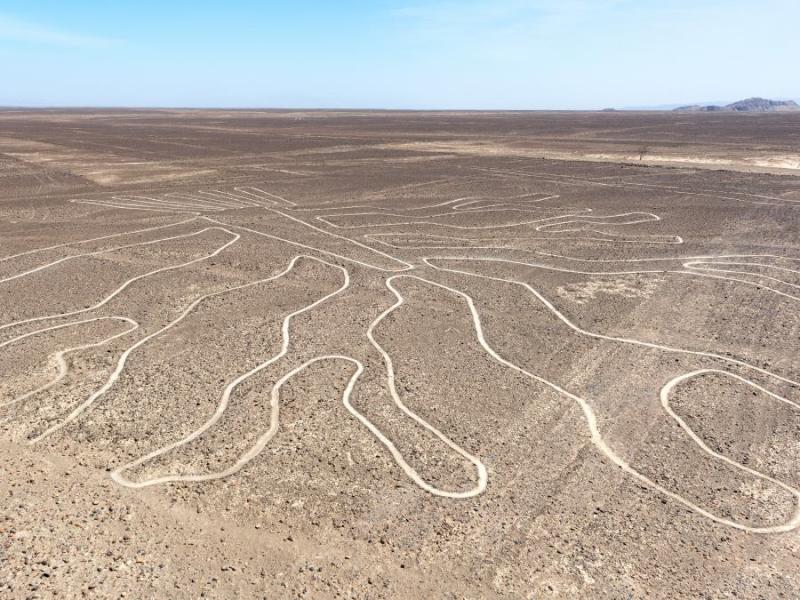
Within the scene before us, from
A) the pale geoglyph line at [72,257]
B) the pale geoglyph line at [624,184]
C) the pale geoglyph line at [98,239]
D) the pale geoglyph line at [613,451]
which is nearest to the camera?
the pale geoglyph line at [613,451]

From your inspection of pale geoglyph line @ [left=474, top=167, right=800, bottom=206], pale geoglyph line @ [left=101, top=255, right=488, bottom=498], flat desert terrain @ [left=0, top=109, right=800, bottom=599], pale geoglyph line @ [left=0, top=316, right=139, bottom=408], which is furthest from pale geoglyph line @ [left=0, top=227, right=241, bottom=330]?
pale geoglyph line @ [left=474, top=167, right=800, bottom=206]

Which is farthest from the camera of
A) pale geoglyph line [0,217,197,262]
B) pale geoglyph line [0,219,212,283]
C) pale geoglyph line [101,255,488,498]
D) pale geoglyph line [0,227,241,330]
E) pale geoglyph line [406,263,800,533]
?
pale geoglyph line [0,217,197,262]

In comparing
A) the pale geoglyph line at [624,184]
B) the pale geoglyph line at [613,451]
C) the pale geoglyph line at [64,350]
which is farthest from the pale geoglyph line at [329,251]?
the pale geoglyph line at [624,184]

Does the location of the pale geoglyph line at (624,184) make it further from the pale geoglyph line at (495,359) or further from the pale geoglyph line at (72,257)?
the pale geoglyph line at (72,257)

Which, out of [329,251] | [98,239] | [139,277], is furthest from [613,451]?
[98,239]

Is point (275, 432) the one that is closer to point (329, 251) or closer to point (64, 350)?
point (64, 350)

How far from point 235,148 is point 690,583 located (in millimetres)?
43249

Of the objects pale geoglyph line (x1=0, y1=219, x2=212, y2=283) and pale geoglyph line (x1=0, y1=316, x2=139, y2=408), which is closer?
pale geoglyph line (x1=0, y1=316, x2=139, y2=408)

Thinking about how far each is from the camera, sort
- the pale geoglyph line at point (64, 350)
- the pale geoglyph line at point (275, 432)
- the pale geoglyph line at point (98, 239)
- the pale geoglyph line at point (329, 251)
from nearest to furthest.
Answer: the pale geoglyph line at point (275, 432) < the pale geoglyph line at point (64, 350) < the pale geoglyph line at point (329, 251) < the pale geoglyph line at point (98, 239)

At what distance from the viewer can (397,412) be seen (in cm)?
708

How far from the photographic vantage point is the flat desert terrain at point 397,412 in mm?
4859

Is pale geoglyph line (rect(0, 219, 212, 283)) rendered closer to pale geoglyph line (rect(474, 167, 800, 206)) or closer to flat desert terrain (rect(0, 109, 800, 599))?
flat desert terrain (rect(0, 109, 800, 599))

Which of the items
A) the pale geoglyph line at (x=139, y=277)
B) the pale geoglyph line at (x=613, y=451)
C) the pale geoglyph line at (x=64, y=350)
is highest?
the pale geoglyph line at (x=139, y=277)

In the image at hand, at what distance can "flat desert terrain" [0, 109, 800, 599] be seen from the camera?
4.86m
